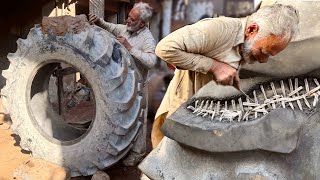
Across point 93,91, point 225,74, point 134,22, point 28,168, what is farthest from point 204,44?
point 134,22

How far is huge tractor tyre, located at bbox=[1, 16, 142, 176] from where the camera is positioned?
340 centimetres

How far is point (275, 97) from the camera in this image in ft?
6.65

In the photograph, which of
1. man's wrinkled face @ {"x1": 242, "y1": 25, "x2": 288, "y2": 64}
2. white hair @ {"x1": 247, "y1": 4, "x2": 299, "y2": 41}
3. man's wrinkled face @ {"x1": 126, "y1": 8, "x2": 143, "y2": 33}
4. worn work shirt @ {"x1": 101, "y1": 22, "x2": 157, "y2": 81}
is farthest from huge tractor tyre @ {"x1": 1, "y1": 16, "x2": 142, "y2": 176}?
white hair @ {"x1": 247, "y1": 4, "x2": 299, "y2": 41}

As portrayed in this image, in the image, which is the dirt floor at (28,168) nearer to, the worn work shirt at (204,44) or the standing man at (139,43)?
the standing man at (139,43)

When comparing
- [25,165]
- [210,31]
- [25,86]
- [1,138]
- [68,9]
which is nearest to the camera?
[210,31]

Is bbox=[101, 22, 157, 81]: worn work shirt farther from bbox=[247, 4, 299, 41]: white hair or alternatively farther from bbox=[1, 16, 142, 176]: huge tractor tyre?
bbox=[247, 4, 299, 41]: white hair

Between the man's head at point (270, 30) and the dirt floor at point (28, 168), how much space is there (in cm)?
211

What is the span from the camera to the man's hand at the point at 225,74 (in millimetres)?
2057

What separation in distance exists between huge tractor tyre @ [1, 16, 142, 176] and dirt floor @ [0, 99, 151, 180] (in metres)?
0.13

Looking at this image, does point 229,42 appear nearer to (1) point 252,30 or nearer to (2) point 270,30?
(1) point 252,30

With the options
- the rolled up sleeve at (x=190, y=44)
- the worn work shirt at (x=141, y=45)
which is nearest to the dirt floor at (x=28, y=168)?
the worn work shirt at (x=141, y=45)

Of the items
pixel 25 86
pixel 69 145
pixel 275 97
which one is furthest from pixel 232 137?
pixel 25 86

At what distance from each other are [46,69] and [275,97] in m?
2.55

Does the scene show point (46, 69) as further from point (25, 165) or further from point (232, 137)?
point (232, 137)
